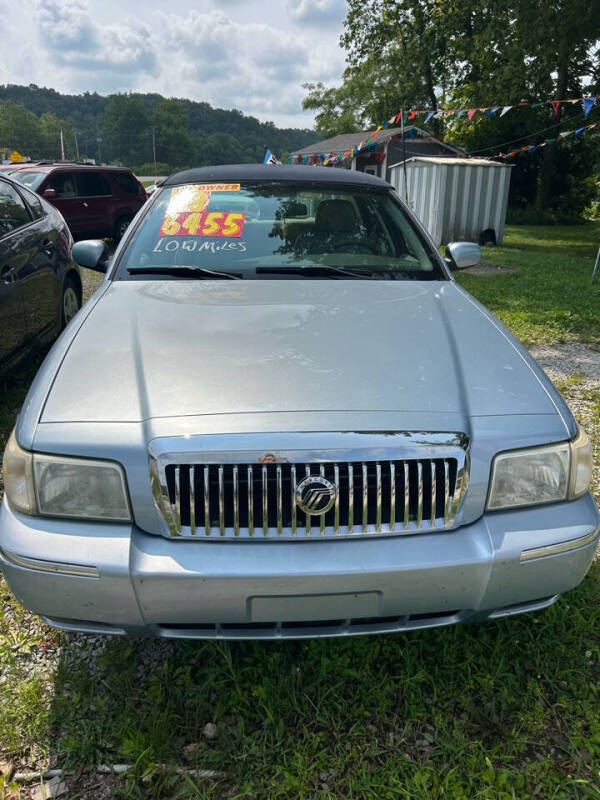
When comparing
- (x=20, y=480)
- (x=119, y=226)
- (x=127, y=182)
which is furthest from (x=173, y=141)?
(x=20, y=480)

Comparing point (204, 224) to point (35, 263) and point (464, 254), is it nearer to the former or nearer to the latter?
point (464, 254)

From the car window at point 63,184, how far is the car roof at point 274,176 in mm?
8203

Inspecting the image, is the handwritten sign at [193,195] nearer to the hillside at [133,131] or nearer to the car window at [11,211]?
the car window at [11,211]

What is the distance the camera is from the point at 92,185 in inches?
452

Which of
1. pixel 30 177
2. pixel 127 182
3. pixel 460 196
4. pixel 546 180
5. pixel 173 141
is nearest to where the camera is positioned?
pixel 30 177

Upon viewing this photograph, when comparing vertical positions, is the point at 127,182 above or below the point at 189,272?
above

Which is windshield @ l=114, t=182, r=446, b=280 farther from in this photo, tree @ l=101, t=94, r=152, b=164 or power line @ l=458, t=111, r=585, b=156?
tree @ l=101, t=94, r=152, b=164

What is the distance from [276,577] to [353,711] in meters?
0.65

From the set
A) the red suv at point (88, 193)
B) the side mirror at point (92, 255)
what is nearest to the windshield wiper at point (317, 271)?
the side mirror at point (92, 255)

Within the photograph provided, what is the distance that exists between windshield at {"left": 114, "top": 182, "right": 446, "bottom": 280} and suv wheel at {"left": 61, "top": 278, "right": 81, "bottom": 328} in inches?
81.3

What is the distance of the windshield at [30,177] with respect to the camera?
10.3m

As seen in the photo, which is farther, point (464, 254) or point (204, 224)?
point (464, 254)

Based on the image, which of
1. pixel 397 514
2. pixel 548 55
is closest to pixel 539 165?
pixel 548 55

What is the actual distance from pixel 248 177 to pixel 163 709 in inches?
104
